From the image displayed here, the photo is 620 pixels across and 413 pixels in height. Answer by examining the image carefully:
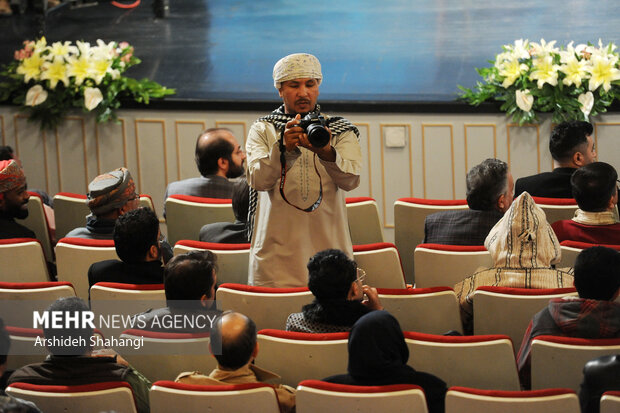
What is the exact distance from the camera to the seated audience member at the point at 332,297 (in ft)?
8.89

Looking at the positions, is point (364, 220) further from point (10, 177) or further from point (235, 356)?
point (235, 356)

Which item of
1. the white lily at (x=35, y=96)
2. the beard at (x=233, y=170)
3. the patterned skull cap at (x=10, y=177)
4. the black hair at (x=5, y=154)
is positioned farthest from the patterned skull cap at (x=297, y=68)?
the white lily at (x=35, y=96)

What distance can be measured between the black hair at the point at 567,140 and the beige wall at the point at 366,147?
3.88ft

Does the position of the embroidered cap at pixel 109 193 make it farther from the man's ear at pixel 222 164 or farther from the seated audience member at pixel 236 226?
the man's ear at pixel 222 164

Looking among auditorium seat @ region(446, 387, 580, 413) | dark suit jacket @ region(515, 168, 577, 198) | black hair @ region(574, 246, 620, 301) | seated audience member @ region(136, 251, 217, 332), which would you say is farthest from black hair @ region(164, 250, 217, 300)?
dark suit jacket @ region(515, 168, 577, 198)

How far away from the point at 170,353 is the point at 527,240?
1.27m

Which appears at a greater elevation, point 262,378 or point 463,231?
point 463,231

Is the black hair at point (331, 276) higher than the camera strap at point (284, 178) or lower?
lower

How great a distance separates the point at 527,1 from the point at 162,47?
9.41ft

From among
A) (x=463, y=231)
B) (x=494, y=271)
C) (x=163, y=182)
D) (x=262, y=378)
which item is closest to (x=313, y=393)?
(x=262, y=378)

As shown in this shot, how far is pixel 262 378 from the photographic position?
2.54 m

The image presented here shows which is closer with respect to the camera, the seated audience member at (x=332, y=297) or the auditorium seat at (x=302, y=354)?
the auditorium seat at (x=302, y=354)

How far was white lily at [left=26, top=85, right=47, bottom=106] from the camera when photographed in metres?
6.02

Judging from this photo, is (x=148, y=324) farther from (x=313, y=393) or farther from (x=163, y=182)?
(x=163, y=182)
